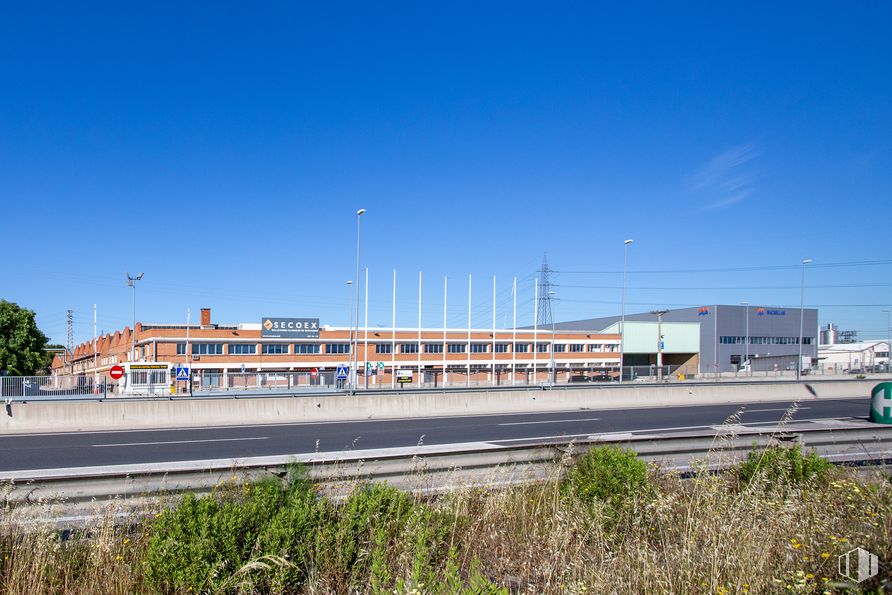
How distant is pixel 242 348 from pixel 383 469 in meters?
60.6

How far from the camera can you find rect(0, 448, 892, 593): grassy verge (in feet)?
14.2

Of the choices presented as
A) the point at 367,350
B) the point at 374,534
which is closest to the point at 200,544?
the point at 374,534

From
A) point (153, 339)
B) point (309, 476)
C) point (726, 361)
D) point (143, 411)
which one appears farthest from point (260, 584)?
point (726, 361)

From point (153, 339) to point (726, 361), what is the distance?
66.6 m

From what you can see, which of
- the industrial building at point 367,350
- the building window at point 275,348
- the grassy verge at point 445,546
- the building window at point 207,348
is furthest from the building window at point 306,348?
the grassy verge at point 445,546

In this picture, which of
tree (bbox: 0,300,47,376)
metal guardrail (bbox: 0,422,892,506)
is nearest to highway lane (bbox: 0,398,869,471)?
Result: metal guardrail (bbox: 0,422,892,506)

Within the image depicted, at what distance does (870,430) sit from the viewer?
10250 millimetres

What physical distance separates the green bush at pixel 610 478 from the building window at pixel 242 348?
61.3m

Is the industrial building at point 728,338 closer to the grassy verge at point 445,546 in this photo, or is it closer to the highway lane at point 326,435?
the highway lane at point 326,435

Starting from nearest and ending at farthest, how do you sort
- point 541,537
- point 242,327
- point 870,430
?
point 541,537
point 870,430
point 242,327

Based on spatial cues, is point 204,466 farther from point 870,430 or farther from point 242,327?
point 242,327

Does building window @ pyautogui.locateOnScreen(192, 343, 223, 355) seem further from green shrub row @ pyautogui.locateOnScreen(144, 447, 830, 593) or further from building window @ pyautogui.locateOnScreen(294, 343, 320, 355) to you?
green shrub row @ pyautogui.locateOnScreen(144, 447, 830, 593)

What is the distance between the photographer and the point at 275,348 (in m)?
65.2

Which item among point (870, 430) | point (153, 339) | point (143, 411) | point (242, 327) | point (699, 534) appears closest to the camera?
point (699, 534)
